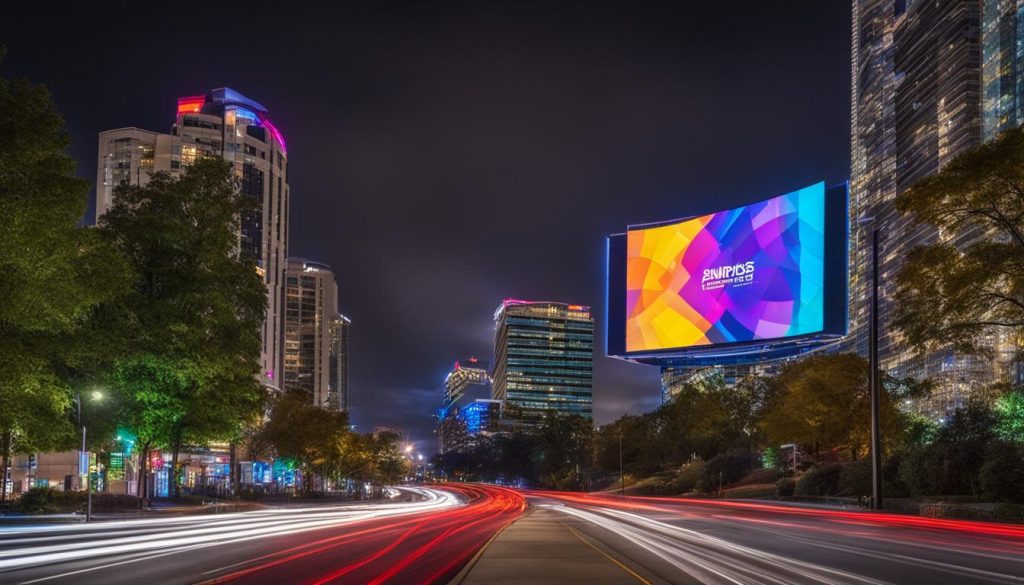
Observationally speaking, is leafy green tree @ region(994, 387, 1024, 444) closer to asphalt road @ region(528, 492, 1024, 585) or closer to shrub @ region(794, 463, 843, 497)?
shrub @ region(794, 463, 843, 497)

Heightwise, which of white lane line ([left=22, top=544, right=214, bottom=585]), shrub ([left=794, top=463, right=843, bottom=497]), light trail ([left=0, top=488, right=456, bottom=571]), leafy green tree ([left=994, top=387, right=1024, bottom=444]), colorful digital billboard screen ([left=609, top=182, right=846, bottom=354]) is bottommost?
shrub ([left=794, top=463, right=843, bottom=497])

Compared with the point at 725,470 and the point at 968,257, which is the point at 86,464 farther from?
the point at 725,470

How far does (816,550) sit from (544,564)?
8.55 metres

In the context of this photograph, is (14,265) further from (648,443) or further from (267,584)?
(648,443)

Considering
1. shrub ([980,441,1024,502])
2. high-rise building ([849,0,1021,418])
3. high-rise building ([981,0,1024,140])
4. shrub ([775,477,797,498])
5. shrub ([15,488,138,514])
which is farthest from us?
high-rise building ([849,0,1021,418])

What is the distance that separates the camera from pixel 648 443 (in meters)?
123

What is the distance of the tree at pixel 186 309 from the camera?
39938 mm

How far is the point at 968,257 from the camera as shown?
105 ft

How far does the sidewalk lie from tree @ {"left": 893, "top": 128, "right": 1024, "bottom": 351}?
16.8 metres

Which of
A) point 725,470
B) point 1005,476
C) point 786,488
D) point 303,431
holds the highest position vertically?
point 1005,476

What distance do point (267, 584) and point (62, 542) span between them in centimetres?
1189

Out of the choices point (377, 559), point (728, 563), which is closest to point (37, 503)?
point (377, 559)

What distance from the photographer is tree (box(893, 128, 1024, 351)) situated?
3098 cm

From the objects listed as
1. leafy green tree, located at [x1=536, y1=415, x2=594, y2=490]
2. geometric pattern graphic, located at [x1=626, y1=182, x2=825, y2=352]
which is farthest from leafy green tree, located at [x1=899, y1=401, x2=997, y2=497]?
leafy green tree, located at [x1=536, y1=415, x2=594, y2=490]
